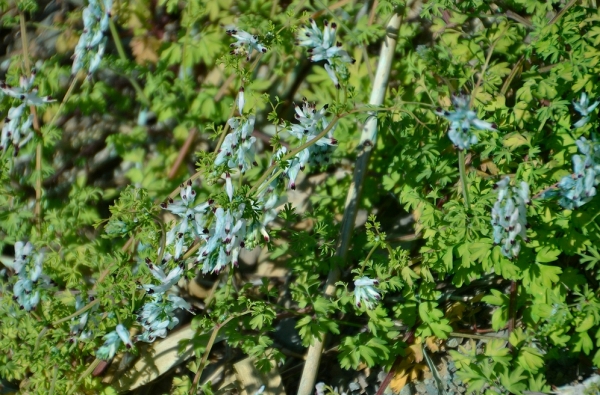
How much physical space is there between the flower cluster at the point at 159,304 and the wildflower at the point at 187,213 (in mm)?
123

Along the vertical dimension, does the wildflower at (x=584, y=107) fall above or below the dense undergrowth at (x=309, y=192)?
above

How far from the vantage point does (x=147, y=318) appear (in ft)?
11.5

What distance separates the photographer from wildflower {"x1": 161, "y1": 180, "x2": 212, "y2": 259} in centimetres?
336

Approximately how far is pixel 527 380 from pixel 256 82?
270 cm

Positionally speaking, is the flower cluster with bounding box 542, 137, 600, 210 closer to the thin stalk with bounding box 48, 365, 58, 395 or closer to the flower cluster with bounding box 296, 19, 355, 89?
the flower cluster with bounding box 296, 19, 355, 89

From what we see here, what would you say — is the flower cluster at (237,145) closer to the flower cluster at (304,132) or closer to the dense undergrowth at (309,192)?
the dense undergrowth at (309,192)

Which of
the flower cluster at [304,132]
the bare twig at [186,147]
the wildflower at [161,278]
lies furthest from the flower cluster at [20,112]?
the flower cluster at [304,132]

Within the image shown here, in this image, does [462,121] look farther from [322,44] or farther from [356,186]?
[356,186]

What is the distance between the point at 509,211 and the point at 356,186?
152 cm

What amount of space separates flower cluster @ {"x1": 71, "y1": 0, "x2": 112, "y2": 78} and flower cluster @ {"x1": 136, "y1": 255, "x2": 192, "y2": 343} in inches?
54.5

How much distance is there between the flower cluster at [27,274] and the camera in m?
3.80

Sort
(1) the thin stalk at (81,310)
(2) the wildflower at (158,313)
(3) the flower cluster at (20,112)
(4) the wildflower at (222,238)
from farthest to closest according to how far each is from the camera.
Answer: (3) the flower cluster at (20,112) → (1) the thin stalk at (81,310) → (2) the wildflower at (158,313) → (4) the wildflower at (222,238)

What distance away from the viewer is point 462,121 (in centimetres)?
295

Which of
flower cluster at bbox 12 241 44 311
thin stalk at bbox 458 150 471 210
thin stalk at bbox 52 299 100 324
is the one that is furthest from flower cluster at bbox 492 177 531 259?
flower cluster at bbox 12 241 44 311
